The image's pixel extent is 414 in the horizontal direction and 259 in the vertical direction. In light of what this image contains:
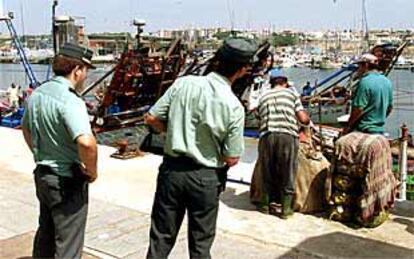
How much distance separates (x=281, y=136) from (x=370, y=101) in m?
0.82

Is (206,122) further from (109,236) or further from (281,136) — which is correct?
(281,136)

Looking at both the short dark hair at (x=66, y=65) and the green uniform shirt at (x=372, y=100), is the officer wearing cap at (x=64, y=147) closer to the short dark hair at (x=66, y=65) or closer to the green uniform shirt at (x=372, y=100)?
the short dark hair at (x=66, y=65)

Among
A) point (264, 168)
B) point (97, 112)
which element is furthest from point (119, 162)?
point (97, 112)

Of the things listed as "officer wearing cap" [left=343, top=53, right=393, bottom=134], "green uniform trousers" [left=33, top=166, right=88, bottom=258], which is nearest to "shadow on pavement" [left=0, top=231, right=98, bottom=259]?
"green uniform trousers" [left=33, top=166, right=88, bottom=258]

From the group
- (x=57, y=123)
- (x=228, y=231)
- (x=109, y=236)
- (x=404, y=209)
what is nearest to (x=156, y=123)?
(x=57, y=123)

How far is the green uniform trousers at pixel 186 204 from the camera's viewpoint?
10.5 feet

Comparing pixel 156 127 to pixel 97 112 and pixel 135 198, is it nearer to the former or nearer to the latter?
pixel 135 198

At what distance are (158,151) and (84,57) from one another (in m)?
9.25

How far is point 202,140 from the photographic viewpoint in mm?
3197

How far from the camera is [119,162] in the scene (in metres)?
7.97

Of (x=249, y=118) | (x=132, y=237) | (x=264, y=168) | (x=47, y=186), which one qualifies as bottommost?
(x=249, y=118)

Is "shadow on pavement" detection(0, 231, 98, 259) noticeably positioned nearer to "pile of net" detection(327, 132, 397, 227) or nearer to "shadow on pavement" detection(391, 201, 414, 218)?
"pile of net" detection(327, 132, 397, 227)

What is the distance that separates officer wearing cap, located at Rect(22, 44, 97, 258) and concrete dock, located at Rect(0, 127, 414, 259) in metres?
1.19

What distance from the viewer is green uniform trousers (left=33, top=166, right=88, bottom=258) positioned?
10.3ft
